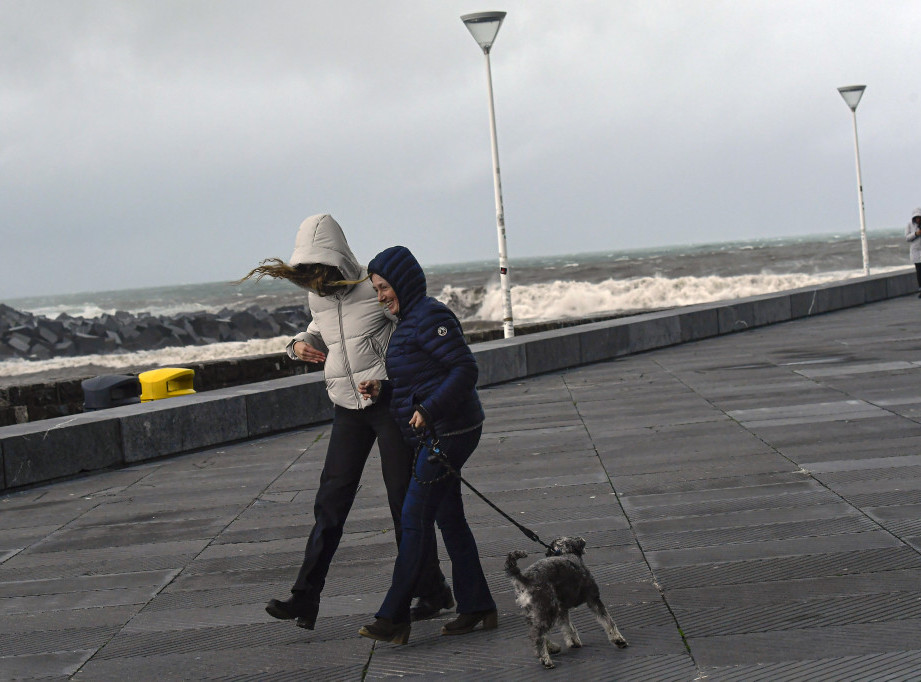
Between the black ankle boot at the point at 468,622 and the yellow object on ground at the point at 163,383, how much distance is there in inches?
266

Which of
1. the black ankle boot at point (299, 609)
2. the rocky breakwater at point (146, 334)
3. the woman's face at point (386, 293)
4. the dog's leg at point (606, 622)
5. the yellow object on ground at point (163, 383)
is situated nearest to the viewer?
the dog's leg at point (606, 622)

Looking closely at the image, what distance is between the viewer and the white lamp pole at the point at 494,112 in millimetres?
15117

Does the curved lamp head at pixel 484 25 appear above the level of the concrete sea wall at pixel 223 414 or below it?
above

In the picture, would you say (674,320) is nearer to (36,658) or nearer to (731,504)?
(731,504)

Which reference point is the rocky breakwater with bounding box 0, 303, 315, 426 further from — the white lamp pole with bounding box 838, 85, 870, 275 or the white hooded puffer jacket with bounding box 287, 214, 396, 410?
the white hooded puffer jacket with bounding box 287, 214, 396, 410

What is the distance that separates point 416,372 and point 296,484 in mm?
3621

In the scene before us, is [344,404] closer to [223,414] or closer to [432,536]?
[432,536]

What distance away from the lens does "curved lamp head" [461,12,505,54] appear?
15125mm

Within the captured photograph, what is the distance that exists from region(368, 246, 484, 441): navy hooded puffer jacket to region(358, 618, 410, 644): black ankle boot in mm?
688

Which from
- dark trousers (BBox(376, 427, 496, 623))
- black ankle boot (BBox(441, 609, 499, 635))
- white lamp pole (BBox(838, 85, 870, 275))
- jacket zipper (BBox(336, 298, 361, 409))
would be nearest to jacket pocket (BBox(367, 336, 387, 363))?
jacket zipper (BBox(336, 298, 361, 409))

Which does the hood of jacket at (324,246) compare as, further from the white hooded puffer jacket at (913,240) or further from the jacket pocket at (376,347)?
the white hooded puffer jacket at (913,240)

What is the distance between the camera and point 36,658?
4.12 m

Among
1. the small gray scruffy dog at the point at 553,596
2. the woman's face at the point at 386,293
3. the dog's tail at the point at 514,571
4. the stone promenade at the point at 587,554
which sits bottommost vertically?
the stone promenade at the point at 587,554

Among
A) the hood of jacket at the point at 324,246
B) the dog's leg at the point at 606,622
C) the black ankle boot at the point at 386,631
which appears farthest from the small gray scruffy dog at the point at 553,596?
the hood of jacket at the point at 324,246
